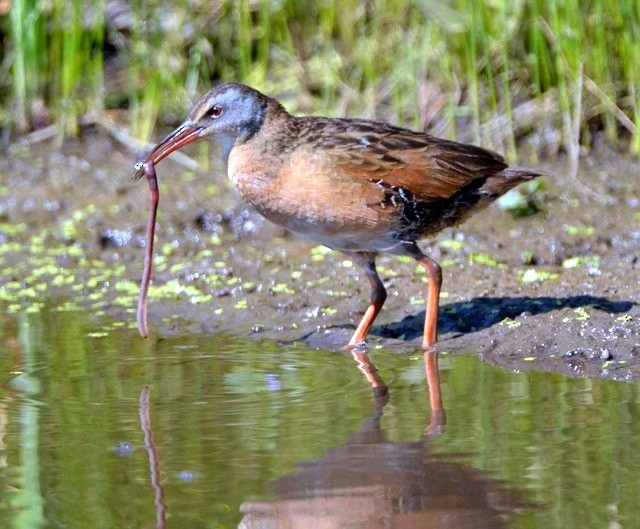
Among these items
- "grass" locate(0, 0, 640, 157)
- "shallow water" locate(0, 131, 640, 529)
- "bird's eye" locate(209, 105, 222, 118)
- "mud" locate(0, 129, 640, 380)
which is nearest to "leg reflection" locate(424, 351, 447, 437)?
"shallow water" locate(0, 131, 640, 529)

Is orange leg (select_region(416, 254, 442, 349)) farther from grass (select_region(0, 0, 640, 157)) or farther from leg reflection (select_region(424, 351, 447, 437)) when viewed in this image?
grass (select_region(0, 0, 640, 157))

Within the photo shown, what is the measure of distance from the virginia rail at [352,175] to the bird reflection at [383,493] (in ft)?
5.10

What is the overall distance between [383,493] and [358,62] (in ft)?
16.7

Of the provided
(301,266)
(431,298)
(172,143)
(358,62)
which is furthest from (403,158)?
(358,62)

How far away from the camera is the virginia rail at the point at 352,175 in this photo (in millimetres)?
5711

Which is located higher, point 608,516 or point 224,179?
point 224,179

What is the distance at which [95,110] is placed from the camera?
355 inches

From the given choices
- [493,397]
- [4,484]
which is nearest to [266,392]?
[493,397]

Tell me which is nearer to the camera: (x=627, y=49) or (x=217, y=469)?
(x=217, y=469)

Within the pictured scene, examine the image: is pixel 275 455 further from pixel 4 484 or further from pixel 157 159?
pixel 157 159

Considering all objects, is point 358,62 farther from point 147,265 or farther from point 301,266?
point 147,265

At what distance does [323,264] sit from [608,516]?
12.2 ft

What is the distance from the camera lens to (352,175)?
5734 millimetres

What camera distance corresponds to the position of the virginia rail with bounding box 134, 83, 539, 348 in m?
5.71
